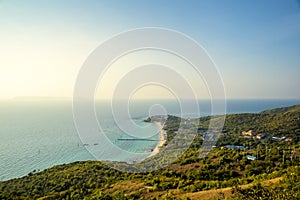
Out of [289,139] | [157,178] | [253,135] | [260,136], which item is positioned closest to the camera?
[157,178]

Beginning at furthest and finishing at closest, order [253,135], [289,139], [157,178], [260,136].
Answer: [253,135], [260,136], [289,139], [157,178]

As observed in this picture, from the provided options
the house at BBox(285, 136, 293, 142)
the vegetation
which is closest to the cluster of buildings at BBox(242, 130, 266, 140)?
the house at BBox(285, 136, 293, 142)

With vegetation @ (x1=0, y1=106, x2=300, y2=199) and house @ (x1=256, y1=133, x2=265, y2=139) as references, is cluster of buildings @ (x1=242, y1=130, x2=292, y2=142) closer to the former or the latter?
house @ (x1=256, y1=133, x2=265, y2=139)

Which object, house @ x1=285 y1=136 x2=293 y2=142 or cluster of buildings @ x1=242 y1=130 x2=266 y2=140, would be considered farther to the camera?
cluster of buildings @ x1=242 y1=130 x2=266 y2=140

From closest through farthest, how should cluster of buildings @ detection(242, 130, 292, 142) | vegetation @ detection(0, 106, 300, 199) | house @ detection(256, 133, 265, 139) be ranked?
vegetation @ detection(0, 106, 300, 199) → cluster of buildings @ detection(242, 130, 292, 142) → house @ detection(256, 133, 265, 139)

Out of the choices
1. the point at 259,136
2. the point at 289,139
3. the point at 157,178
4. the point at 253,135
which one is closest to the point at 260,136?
the point at 259,136

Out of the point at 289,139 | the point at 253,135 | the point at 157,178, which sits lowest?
the point at 157,178

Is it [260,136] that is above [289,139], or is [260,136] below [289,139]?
below

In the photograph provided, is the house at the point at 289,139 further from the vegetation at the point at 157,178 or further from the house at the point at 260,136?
the vegetation at the point at 157,178

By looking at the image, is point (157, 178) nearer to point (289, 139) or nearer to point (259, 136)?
point (289, 139)

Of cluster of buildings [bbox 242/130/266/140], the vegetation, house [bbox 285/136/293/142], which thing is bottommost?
the vegetation

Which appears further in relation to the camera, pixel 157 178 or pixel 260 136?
pixel 260 136

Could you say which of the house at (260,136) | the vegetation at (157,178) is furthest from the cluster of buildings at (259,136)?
the vegetation at (157,178)
